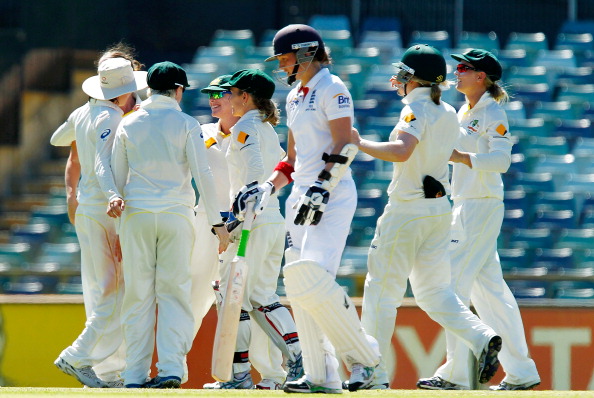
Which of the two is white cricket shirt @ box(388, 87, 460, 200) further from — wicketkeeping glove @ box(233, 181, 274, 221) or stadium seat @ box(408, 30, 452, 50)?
stadium seat @ box(408, 30, 452, 50)

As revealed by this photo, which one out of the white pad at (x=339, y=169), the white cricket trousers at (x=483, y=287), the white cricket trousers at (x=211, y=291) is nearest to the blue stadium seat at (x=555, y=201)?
the white cricket trousers at (x=483, y=287)

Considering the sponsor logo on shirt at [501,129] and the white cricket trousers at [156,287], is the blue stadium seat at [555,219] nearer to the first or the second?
the sponsor logo on shirt at [501,129]

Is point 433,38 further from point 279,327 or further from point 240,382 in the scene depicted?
point 240,382

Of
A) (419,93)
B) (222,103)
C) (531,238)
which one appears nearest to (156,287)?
(222,103)

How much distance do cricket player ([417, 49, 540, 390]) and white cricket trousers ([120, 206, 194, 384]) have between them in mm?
1644

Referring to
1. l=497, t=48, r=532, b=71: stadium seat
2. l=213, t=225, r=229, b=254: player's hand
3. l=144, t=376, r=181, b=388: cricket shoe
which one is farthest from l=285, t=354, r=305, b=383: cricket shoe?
l=497, t=48, r=532, b=71: stadium seat

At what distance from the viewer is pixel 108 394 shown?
5555 mm

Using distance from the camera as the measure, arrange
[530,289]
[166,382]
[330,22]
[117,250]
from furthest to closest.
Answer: [330,22] < [530,289] < [117,250] < [166,382]

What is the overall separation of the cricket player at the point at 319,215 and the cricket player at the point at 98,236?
4.56 ft

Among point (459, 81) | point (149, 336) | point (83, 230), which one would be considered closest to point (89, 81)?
point (83, 230)

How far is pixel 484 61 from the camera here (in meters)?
7.36

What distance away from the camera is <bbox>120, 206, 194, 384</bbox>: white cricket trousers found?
6621mm

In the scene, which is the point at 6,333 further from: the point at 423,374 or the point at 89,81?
the point at 423,374

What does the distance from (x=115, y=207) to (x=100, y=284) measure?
2.54 ft
